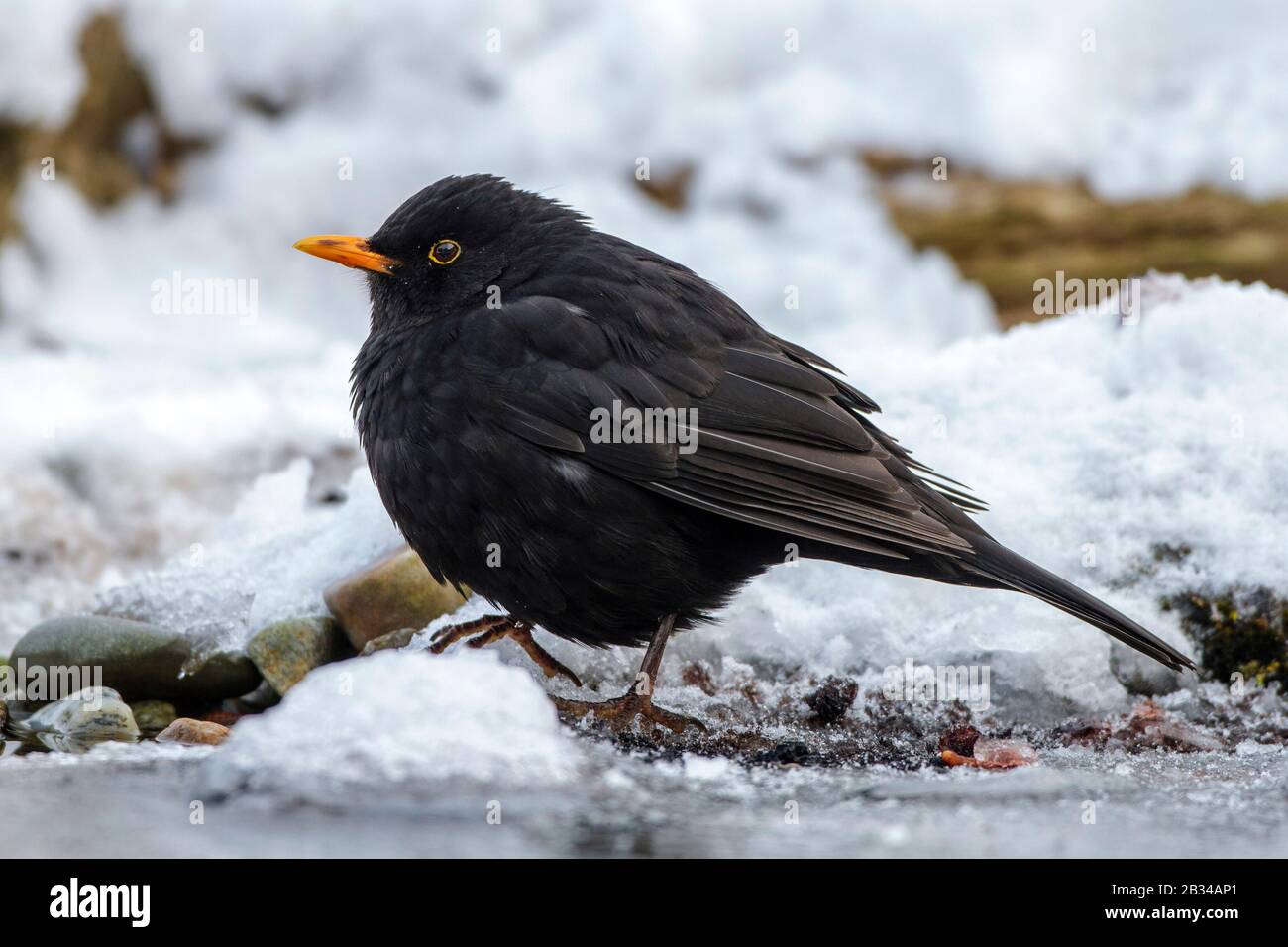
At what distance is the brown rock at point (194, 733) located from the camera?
3.57 m

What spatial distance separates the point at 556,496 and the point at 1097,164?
7022 mm

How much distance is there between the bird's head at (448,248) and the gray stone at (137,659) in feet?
3.77

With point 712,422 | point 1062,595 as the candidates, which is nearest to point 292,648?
point 712,422

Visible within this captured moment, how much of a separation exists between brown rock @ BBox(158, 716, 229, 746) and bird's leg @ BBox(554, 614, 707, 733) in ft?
2.91

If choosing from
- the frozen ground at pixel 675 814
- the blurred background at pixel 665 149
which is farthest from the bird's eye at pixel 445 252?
the blurred background at pixel 665 149

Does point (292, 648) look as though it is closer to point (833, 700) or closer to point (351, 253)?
point (351, 253)

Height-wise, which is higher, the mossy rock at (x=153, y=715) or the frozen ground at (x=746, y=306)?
the frozen ground at (x=746, y=306)

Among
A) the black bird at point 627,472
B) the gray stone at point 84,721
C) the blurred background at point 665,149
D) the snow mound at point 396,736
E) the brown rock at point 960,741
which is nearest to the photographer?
the snow mound at point 396,736

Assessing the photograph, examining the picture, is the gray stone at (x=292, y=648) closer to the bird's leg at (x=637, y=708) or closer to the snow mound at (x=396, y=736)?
the bird's leg at (x=637, y=708)

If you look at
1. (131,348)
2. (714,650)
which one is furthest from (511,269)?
(131,348)

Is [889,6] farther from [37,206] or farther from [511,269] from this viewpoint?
[511,269]

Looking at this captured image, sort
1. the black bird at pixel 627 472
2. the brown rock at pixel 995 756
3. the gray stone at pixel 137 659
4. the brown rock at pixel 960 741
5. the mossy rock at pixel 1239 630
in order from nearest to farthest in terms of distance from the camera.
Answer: the brown rock at pixel 995 756 → the brown rock at pixel 960 741 → the black bird at pixel 627 472 → the mossy rock at pixel 1239 630 → the gray stone at pixel 137 659

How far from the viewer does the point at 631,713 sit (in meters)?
3.58

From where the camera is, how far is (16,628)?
5281 mm
